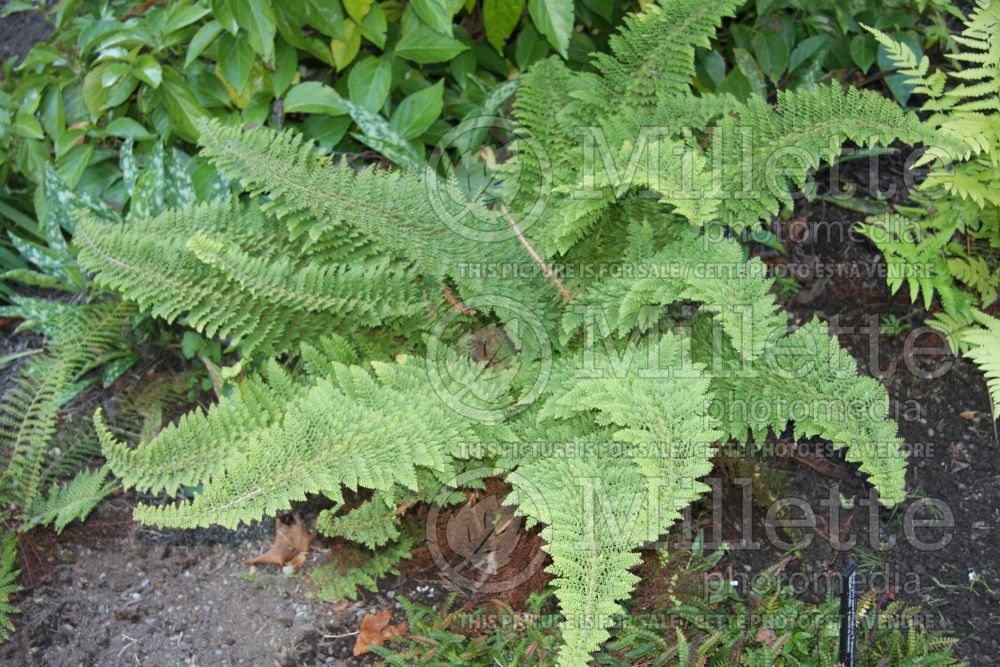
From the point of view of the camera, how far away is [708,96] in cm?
293

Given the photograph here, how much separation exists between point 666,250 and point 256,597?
1.66m

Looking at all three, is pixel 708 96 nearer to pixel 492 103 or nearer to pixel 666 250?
pixel 666 250

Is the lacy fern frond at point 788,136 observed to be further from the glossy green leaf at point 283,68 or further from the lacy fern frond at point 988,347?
the glossy green leaf at point 283,68

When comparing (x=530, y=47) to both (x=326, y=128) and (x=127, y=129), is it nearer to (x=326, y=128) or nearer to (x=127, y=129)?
(x=326, y=128)

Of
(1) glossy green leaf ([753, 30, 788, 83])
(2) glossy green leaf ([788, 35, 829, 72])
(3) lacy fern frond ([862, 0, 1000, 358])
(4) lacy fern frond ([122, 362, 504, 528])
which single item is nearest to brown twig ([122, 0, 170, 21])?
(4) lacy fern frond ([122, 362, 504, 528])

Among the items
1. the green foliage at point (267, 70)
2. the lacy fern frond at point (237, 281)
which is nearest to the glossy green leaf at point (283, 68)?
the green foliage at point (267, 70)

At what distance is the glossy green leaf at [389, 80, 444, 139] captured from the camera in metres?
3.43

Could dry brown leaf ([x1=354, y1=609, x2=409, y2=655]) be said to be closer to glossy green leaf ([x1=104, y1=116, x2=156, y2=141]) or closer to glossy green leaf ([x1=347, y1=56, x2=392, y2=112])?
glossy green leaf ([x1=347, y1=56, x2=392, y2=112])

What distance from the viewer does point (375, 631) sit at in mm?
2748

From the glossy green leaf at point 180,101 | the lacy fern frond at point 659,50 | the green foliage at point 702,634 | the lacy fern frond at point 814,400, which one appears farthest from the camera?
the glossy green leaf at point 180,101
